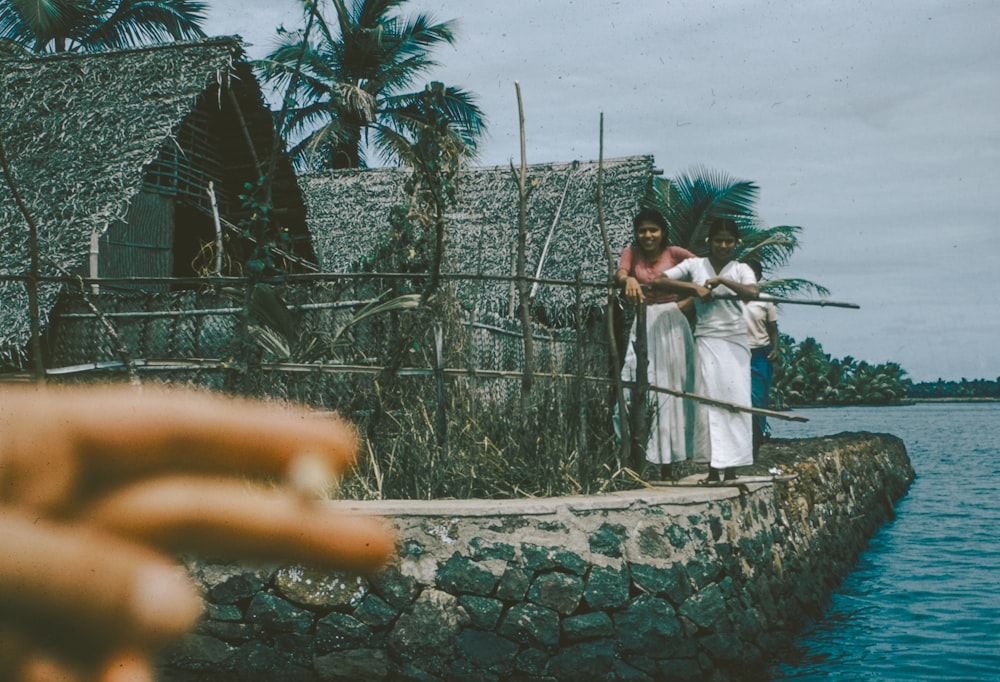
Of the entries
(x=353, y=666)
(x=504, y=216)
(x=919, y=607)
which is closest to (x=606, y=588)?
(x=353, y=666)

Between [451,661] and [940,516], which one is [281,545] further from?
[940,516]

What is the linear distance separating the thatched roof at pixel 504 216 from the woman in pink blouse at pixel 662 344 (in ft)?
18.0

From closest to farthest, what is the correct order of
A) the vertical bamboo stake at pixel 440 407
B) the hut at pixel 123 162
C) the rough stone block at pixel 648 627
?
the rough stone block at pixel 648 627, the vertical bamboo stake at pixel 440 407, the hut at pixel 123 162

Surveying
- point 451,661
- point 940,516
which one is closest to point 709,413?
point 451,661

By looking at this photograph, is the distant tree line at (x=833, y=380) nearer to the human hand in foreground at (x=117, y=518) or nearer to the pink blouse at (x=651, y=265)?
the pink blouse at (x=651, y=265)

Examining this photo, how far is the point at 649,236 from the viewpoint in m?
5.83

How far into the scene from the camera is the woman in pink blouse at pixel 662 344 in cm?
585

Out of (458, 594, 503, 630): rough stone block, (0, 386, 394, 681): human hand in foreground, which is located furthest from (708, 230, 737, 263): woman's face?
(0, 386, 394, 681): human hand in foreground

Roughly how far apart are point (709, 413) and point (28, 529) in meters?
4.84

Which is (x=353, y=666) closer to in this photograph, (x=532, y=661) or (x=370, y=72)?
(x=532, y=661)

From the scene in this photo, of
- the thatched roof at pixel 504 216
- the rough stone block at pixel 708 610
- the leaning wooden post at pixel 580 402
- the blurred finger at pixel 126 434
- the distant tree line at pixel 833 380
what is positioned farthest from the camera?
the distant tree line at pixel 833 380

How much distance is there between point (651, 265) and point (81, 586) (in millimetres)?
5099

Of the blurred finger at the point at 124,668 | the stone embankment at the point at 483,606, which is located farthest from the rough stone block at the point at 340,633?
the blurred finger at the point at 124,668

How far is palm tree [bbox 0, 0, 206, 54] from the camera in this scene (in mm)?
19062
